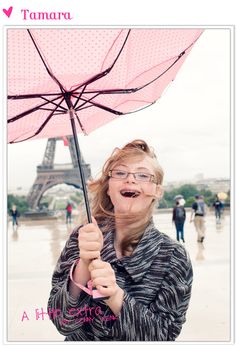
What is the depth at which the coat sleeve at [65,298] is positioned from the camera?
7.03 ft

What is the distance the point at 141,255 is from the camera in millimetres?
2234

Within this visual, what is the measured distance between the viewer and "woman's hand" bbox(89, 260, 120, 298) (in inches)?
79.2

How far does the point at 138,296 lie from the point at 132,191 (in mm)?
500

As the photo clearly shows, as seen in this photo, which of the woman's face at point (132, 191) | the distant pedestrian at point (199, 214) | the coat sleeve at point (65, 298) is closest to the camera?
the coat sleeve at point (65, 298)

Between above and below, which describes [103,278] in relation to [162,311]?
above

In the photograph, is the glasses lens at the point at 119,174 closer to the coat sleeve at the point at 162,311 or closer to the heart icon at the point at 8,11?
the coat sleeve at the point at 162,311

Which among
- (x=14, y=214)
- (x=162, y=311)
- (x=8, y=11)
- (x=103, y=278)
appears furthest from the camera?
(x=14, y=214)

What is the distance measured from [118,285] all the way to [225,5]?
5.19 feet

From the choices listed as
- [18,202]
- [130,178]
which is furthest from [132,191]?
[18,202]

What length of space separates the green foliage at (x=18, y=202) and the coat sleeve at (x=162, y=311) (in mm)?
839

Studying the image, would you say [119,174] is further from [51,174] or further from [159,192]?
[51,174]

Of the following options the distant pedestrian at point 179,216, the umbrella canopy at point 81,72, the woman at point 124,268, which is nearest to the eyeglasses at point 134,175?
the woman at point 124,268

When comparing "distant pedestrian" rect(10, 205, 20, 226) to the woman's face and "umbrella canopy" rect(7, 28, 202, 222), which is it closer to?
"umbrella canopy" rect(7, 28, 202, 222)
